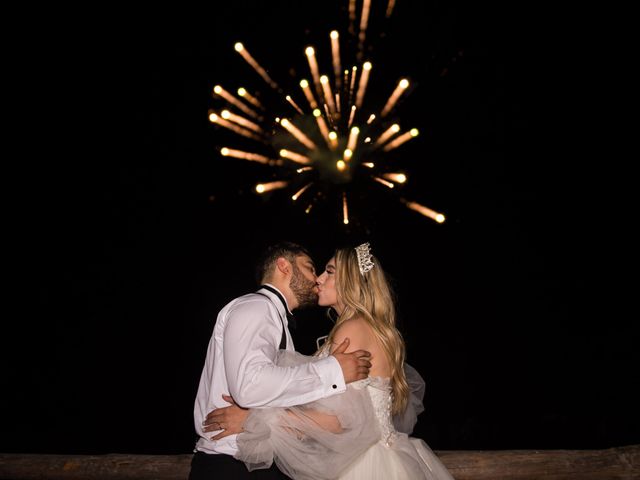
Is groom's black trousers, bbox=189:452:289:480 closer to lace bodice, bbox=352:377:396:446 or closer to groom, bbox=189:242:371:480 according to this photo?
groom, bbox=189:242:371:480

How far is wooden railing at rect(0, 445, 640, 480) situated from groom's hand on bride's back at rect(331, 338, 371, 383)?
105cm

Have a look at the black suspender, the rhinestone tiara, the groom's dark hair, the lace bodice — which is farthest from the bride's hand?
the rhinestone tiara

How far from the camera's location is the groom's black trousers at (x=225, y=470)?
221cm

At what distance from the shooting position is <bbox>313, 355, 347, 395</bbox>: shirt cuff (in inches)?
91.0

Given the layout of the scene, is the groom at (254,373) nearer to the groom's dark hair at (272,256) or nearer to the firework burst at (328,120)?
the groom's dark hair at (272,256)

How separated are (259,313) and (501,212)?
20.0 meters

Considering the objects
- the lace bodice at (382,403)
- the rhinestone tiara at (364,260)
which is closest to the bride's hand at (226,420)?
the lace bodice at (382,403)

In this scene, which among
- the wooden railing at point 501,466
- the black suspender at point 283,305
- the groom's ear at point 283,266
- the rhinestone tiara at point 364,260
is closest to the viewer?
the black suspender at point 283,305

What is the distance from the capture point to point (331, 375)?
2334 millimetres

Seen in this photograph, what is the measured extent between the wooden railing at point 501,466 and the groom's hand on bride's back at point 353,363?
3.43ft

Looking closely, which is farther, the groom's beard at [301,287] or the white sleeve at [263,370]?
the groom's beard at [301,287]

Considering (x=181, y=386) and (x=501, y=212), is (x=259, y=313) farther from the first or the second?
(x=501, y=212)

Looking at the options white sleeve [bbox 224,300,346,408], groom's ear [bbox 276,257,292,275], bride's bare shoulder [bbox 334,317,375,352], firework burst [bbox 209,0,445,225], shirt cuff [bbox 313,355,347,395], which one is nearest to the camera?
white sleeve [bbox 224,300,346,408]

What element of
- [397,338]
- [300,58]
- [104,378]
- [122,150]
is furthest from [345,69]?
[104,378]
